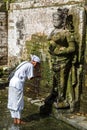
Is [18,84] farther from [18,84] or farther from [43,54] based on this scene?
[43,54]

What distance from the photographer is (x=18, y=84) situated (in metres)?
7.51

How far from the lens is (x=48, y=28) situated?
938cm

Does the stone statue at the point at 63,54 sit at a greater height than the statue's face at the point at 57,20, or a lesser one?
lesser

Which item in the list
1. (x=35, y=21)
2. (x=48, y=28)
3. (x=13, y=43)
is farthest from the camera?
(x=13, y=43)

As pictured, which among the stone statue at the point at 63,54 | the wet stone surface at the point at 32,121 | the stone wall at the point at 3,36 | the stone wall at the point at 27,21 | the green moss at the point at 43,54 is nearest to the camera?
the wet stone surface at the point at 32,121

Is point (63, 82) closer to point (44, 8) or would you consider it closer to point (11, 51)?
point (44, 8)

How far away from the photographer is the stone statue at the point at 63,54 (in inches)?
305

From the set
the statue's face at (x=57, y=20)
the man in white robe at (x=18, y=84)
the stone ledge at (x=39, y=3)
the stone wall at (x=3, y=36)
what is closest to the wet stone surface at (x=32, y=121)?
the man in white robe at (x=18, y=84)

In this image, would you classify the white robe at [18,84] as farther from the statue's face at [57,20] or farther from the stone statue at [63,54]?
the statue's face at [57,20]

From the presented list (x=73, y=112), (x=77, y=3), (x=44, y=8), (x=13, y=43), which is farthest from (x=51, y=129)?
(x=13, y=43)

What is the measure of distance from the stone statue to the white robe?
27.5 inches

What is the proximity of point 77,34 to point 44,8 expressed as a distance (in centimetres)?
199

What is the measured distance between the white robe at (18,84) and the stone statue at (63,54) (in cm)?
70

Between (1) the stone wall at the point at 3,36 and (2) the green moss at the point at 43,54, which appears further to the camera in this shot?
(1) the stone wall at the point at 3,36
